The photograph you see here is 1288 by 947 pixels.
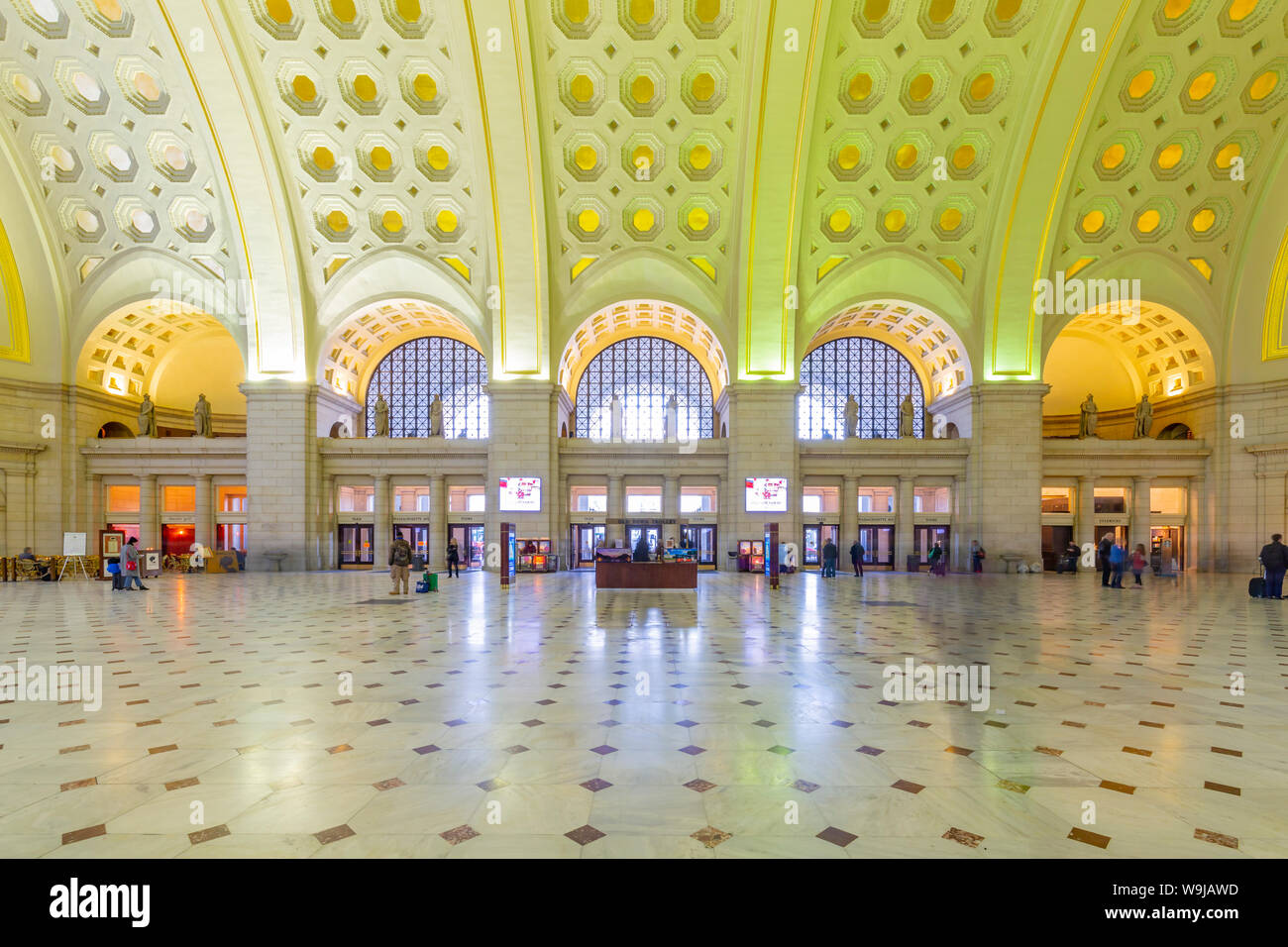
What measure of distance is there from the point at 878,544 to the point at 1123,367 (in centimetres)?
1584

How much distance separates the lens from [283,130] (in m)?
21.4

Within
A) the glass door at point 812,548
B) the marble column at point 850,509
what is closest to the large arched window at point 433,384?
the glass door at point 812,548

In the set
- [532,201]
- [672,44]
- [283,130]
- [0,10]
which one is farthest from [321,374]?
[672,44]

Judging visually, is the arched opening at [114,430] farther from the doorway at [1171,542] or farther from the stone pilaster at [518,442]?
the doorway at [1171,542]

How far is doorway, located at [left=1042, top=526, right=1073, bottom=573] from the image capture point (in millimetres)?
25391

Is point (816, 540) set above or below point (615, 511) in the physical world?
below

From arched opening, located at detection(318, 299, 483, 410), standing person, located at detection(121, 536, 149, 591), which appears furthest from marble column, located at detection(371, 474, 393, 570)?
standing person, located at detection(121, 536, 149, 591)

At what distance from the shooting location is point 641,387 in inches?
1215

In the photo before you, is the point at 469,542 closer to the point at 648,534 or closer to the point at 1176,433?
the point at 648,534

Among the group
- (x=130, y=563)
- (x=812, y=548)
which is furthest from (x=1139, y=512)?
(x=130, y=563)

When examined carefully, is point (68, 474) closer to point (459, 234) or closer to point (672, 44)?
point (459, 234)

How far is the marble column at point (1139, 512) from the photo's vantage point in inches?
976

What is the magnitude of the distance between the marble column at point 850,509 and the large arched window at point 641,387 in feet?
26.7

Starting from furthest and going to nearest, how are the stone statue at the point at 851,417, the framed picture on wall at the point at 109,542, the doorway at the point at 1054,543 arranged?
the stone statue at the point at 851,417, the doorway at the point at 1054,543, the framed picture on wall at the point at 109,542
